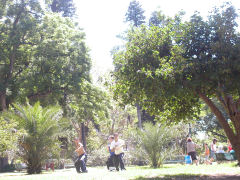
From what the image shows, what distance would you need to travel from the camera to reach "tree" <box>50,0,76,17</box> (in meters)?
31.4

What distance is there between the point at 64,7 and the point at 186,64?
25.4 metres

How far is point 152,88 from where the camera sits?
9.42 meters

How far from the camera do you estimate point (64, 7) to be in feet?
104

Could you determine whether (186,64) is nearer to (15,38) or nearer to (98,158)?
(15,38)

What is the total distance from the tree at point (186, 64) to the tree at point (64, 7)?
22323mm

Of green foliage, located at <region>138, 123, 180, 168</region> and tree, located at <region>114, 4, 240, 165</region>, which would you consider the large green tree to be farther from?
tree, located at <region>114, 4, 240, 165</region>

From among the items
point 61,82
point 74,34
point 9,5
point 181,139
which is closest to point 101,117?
point 61,82

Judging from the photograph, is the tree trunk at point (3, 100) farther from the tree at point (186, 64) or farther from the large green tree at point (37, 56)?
the tree at point (186, 64)

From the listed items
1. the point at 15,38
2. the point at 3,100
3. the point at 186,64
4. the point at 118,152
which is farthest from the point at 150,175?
the point at 15,38

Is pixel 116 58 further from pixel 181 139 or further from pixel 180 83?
pixel 181 139

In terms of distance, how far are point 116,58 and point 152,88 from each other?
2280 mm

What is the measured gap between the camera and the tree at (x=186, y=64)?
891 cm

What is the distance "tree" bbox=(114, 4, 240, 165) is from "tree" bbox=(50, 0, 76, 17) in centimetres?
2232

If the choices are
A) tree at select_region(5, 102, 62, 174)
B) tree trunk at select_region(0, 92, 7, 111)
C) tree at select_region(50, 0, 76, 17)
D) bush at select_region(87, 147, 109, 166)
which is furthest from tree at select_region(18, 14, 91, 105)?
tree at select_region(50, 0, 76, 17)
